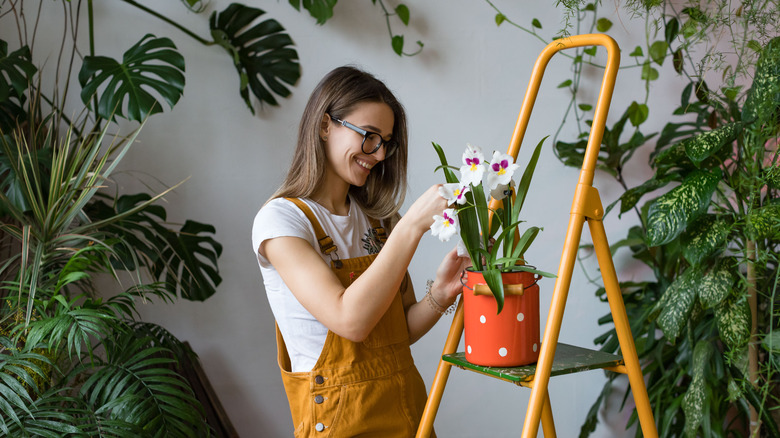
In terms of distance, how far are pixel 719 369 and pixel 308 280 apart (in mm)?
1468

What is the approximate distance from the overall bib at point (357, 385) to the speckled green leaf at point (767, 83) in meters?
1.06

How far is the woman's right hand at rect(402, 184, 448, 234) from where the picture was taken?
1.09 meters

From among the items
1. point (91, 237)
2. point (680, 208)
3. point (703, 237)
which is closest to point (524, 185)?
point (680, 208)

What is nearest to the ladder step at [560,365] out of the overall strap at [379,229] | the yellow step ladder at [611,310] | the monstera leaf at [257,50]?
the yellow step ladder at [611,310]

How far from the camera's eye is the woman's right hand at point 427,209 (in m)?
1.09

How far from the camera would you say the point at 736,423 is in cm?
239

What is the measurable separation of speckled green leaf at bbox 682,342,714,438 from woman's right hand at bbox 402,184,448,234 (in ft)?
4.13

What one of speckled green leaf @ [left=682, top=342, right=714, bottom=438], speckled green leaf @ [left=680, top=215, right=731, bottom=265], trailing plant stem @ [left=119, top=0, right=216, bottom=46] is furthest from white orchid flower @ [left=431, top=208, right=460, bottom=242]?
trailing plant stem @ [left=119, top=0, right=216, bottom=46]

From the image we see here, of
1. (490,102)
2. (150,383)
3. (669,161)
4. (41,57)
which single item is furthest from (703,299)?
(41,57)

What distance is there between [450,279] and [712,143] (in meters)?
0.86

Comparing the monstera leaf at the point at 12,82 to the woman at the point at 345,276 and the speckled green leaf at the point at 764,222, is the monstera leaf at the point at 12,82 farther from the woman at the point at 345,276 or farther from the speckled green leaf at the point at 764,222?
the speckled green leaf at the point at 764,222

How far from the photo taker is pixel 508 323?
3.48 feet

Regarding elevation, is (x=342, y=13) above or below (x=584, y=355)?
above

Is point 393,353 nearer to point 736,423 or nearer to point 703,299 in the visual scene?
point 703,299
